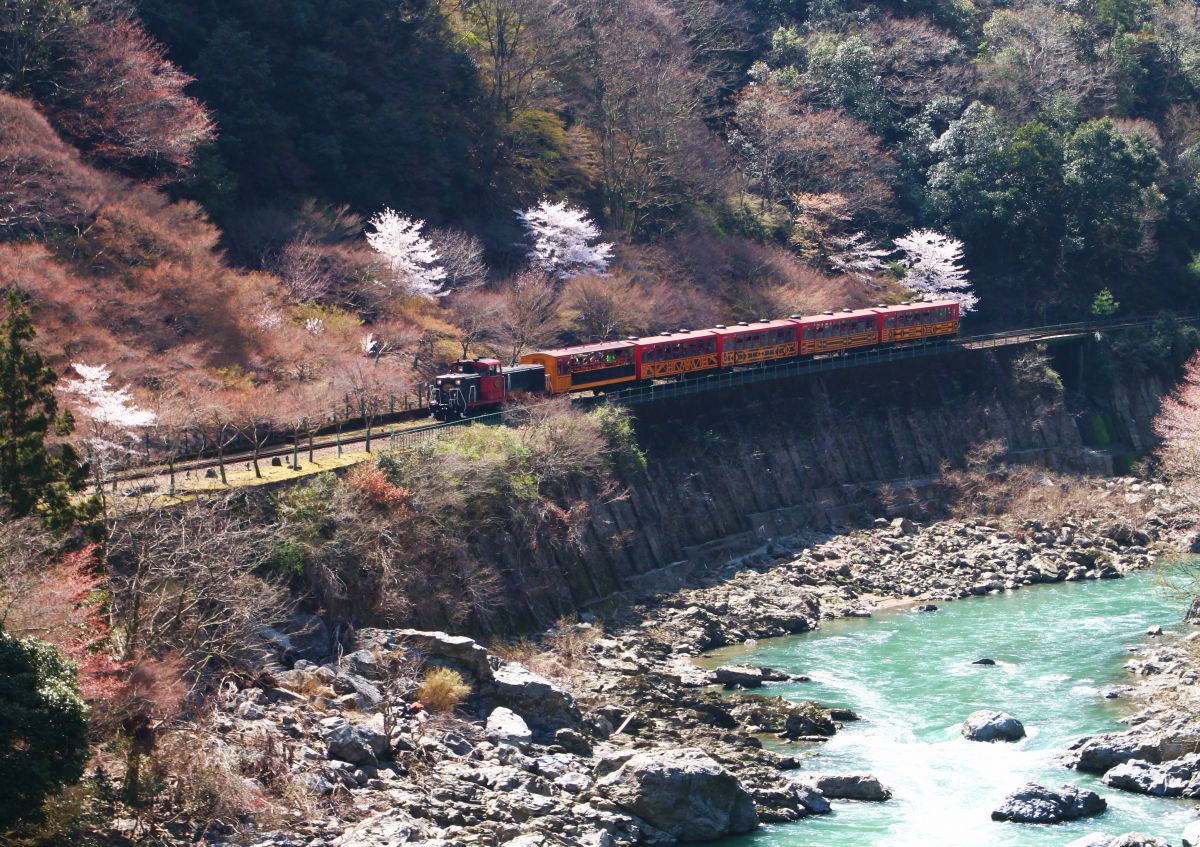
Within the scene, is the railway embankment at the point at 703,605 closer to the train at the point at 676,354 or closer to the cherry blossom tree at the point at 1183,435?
the train at the point at 676,354

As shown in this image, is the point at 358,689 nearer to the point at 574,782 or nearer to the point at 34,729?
the point at 574,782

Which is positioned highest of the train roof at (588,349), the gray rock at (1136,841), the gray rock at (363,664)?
the train roof at (588,349)

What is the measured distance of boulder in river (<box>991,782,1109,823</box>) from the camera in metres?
28.7

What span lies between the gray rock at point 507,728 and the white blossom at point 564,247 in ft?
104

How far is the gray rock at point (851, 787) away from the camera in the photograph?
30.1 metres

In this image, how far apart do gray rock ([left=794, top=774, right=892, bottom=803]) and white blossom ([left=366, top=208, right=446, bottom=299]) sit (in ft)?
101

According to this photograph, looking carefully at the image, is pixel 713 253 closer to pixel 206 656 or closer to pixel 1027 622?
pixel 1027 622

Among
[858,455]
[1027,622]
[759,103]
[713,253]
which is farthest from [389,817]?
[759,103]

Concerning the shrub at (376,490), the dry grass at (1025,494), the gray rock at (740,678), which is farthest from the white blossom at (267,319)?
the dry grass at (1025,494)

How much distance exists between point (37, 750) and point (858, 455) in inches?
1535

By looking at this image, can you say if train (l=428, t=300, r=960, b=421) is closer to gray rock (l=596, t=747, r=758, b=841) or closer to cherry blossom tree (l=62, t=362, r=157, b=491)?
cherry blossom tree (l=62, t=362, r=157, b=491)

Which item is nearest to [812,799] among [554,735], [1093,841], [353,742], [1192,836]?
[1093,841]

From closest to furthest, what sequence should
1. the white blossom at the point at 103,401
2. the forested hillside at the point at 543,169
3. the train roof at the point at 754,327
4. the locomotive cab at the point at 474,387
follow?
1. the white blossom at the point at 103,401
2. the locomotive cab at the point at 474,387
3. the forested hillside at the point at 543,169
4. the train roof at the point at 754,327

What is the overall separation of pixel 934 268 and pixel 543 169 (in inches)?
788
